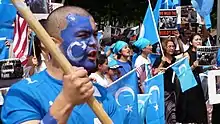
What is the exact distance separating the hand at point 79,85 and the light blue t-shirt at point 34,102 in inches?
14.9

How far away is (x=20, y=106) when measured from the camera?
2.65 m

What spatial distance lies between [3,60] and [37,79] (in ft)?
8.74

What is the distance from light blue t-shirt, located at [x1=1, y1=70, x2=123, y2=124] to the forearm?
0.22 meters

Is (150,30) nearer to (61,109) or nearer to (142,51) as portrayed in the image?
(142,51)

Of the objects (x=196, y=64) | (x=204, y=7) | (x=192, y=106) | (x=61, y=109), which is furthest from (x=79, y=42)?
(x=204, y=7)

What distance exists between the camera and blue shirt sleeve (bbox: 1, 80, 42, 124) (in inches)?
104

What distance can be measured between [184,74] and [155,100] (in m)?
1.01

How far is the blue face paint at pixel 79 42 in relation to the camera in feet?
9.21

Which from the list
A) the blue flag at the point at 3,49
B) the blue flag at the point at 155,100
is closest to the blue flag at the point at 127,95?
the blue flag at the point at 155,100

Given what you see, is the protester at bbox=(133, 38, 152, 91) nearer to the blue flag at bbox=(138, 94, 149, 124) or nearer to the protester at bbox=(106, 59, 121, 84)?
the protester at bbox=(106, 59, 121, 84)

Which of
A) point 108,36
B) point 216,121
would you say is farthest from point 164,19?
point 108,36

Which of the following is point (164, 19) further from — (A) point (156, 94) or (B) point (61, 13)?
(B) point (61, 13)

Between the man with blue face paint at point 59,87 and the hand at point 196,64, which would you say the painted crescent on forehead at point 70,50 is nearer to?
the man with blue face paint at point 59,87

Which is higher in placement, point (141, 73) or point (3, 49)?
point (3, 49)
